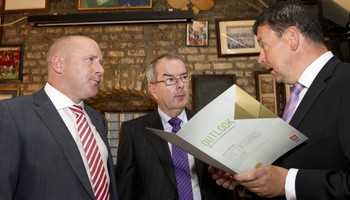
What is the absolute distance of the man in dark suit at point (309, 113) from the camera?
969mm

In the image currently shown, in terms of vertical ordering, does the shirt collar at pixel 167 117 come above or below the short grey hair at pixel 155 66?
below

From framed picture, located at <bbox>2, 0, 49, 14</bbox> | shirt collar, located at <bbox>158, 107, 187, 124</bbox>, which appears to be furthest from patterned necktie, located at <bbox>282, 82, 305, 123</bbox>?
framed picture, located at <bbox>2, 0, 49, 14</bbox>

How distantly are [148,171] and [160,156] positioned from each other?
0.40ft

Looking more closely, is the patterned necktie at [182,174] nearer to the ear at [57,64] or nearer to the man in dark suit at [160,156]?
the man in dark suit at [160,156]

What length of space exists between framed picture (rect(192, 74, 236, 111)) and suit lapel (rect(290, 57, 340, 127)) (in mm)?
3179

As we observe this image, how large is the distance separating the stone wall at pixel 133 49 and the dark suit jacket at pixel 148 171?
2.57m

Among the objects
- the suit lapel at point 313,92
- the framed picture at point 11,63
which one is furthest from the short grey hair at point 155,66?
the framed picture at point 11,63

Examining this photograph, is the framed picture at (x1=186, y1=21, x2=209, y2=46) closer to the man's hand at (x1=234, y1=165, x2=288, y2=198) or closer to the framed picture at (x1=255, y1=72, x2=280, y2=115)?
the framed picture at (x1=255, y1=72, x2=280, y2=115)

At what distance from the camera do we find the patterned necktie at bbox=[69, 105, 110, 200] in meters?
1.43

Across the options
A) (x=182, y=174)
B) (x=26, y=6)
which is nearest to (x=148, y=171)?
(x=182, y=174)

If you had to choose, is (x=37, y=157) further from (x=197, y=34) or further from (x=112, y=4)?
(x=112, y=4)

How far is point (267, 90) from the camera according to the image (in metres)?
4.34

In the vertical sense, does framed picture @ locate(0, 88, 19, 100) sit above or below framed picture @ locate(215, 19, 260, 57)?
below

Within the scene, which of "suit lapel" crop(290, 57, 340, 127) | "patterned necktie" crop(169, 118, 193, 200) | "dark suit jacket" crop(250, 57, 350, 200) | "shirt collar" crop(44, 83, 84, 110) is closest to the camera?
"dark suit jacket" crop(250, 57, 350, 200)
